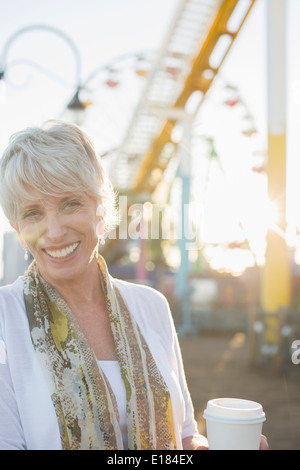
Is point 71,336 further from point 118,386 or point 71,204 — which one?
point 71,204

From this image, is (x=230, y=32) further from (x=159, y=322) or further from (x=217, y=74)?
(x=159, y=322)

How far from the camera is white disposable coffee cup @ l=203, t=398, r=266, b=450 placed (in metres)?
1.08

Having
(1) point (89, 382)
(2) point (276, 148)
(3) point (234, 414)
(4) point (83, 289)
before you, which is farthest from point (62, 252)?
(2) point (276, 148)

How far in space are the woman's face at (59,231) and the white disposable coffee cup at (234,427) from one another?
0.68 metres

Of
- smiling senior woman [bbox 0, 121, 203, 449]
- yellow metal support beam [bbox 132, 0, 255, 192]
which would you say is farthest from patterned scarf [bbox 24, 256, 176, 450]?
yellow metal support beam [bbox 132, 0, 255, 192]

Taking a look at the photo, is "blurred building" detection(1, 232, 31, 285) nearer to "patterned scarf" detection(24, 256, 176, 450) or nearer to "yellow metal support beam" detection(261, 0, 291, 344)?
"patterned scarf" detection(24, 256, 176, 450)

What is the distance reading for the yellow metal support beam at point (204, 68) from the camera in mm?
9406

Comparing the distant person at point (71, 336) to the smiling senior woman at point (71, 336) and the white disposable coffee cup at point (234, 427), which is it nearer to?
the smiling senior woman at point (71, 336)

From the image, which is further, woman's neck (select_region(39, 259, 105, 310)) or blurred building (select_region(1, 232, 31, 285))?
blurred building (select_region(1, 232, 31, 285))

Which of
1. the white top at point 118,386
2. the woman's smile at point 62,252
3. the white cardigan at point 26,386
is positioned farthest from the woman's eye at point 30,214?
the white top at point 118,386

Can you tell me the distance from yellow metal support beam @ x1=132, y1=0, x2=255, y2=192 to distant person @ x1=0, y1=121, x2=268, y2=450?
8760 millimetres

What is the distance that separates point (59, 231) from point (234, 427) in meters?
0.77

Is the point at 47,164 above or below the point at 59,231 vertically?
above

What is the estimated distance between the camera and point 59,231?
4.98ft
